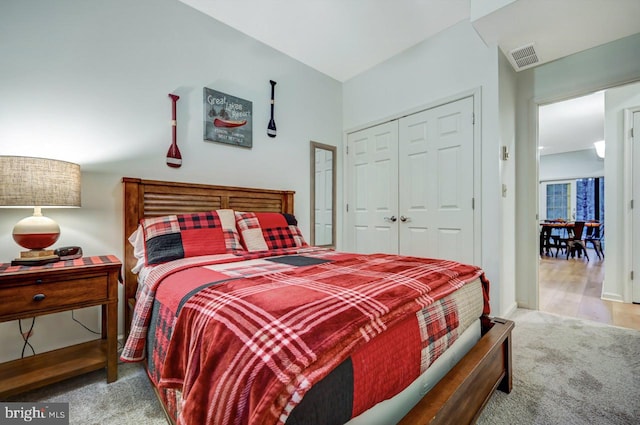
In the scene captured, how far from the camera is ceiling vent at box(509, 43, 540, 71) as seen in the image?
2.52 m

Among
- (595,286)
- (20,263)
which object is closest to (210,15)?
(20,263)

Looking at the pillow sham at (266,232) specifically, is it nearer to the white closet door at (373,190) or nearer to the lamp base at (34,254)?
the lamp base at (34,254)

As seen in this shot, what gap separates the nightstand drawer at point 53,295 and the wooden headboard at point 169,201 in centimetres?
41

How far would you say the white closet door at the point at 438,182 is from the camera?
2.67 metres

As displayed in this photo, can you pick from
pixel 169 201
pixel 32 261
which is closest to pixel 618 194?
pixel 169 201

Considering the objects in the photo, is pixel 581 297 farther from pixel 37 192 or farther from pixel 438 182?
pixel 37 192

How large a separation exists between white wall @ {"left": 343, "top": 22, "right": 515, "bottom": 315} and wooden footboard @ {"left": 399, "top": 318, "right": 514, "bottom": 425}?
1.08 metres

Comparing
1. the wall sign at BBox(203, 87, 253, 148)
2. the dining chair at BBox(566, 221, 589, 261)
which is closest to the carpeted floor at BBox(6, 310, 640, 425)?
the wall sign at BBox(203, 87, 253, 148)

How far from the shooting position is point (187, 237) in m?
1.92

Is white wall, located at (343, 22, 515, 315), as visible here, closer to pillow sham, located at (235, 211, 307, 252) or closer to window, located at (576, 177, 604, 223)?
pillow sham, located at (235, 211, 307, 252)

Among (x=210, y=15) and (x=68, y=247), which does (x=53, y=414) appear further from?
(x=210, y=15)

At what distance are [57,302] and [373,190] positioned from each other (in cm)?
292

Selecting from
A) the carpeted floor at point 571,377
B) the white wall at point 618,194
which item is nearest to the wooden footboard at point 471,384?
the carpeted floor at point 571,377

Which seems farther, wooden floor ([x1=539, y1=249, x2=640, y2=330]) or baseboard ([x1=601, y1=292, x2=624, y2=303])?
baseboard ([x1=601, y1=292, x2=624, y2=303])
